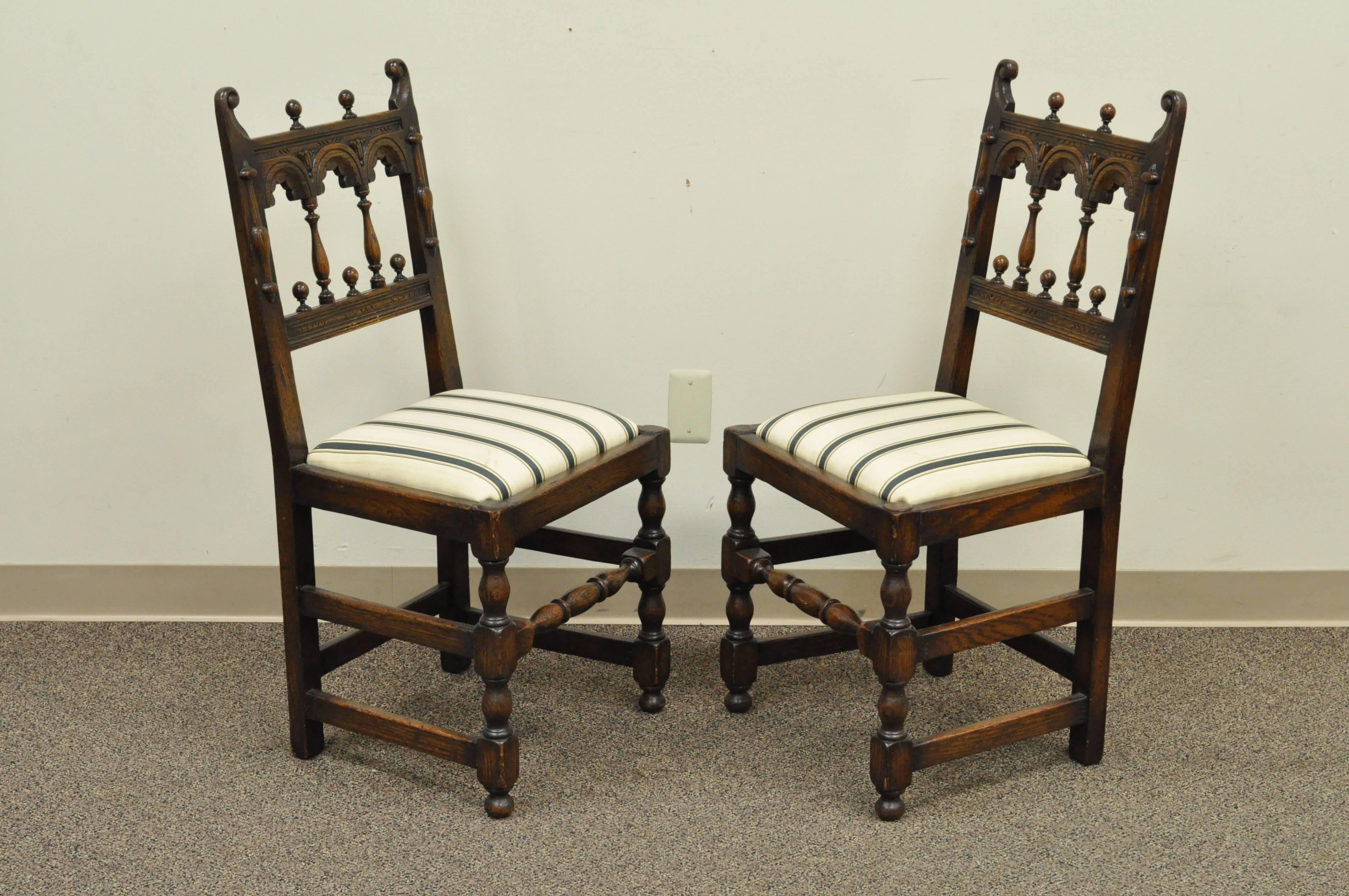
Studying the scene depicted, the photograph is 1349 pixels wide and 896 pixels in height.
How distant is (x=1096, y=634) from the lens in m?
1.79

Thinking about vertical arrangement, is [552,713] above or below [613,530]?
below

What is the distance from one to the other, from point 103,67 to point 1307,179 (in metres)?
2.01

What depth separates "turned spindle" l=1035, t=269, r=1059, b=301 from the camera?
5.83 ft

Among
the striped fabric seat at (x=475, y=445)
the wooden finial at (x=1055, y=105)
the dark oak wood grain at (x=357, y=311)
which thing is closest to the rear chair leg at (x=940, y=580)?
the striped fabric seat at (x=475, y=445)

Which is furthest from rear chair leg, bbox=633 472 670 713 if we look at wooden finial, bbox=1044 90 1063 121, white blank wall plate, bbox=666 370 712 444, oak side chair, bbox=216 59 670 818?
wooden finial, bbox=1044 90 1063 121

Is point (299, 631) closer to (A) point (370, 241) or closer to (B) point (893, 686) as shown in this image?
(A) point (370, 241)

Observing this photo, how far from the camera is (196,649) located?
7.27ft

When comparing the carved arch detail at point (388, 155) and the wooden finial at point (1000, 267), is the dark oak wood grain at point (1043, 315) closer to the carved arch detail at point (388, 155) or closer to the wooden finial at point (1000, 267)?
the wooden finial at point (1000, 267)

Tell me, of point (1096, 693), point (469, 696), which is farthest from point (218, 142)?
point (1096, 693)

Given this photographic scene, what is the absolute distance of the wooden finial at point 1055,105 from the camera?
180 centimetres

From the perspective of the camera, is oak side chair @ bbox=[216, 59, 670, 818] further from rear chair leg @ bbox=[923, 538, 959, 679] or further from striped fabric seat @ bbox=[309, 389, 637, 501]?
rear chair leg @ bbox=[923, 538, 959, 679]

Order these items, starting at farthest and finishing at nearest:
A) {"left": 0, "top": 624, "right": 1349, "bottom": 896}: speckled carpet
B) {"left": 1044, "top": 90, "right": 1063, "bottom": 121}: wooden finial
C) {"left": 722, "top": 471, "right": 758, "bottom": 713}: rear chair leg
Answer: {"left": 722, "top": 471, "right": 758, "bottom": 713}: rear chair leg < {"left": 1044, "top": 90, "right": 1063, "bottom": 121}: wooden finial < {"left": 0, "top": 624, "right": 1349, "bottom": 896}: speckled carpet

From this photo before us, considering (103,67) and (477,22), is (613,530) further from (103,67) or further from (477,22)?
(103,67)

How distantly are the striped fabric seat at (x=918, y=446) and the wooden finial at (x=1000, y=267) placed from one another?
19 cm
